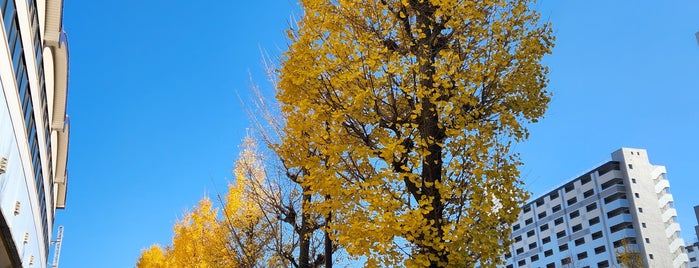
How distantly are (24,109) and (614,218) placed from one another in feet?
205

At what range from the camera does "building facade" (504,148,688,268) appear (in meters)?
60.5

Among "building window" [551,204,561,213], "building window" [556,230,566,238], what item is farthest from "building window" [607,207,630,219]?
"building window" [551,204,561,213]

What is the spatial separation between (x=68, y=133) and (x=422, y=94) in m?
23.5

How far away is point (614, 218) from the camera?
6156cm

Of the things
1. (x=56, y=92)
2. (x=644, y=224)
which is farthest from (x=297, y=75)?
(x=644, y=224)

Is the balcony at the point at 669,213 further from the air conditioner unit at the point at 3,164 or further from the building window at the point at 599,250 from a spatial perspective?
the air conditioner unit at the point at 3,164

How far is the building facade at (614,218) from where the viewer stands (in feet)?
198

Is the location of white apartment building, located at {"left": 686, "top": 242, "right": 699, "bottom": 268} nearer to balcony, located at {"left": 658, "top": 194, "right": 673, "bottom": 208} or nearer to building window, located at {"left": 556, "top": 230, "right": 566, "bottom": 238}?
balcony, located at {"left": 658, "top": 194, "right": 673, "bottom": 208}

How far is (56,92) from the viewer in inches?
768

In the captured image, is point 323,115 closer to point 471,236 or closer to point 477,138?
point 477,138

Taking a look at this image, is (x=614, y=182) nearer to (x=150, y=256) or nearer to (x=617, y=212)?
(x=617, y=212)

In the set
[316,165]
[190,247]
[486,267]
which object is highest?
[190,247]

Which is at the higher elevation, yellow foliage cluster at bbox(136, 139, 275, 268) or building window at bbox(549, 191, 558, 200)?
building window at bbox(549, 191, 558, 200)

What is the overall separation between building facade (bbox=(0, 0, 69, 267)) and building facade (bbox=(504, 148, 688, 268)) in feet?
171
